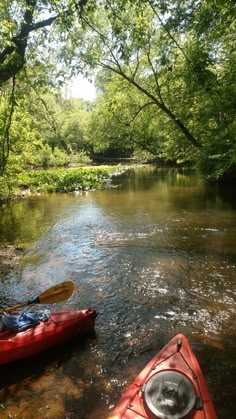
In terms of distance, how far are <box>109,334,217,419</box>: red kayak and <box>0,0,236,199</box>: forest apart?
505 centimetres

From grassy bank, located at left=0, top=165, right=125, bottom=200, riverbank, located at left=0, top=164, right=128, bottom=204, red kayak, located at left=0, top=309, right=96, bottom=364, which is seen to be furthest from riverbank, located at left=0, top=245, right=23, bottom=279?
grassy bank, located at left=0, top=165, right=125, bottom=200

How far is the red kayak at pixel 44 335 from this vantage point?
4.14 metres

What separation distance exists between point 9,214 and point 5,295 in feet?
26.3

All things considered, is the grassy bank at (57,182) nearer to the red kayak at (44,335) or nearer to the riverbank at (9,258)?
the riverbank at (9,258)

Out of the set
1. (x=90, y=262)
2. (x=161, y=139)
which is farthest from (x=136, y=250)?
(x=161, y=139)

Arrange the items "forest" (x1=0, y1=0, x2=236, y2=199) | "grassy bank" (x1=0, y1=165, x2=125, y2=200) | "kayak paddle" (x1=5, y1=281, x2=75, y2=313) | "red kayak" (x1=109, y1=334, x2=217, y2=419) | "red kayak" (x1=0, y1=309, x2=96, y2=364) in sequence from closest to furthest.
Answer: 1. "red kayak" (x1=109, y1=334, x2=217, y2=419)
2. "red kayak" (x1=0, y1=309, x2=96, y2=364)
3. "kayak paddle" (x1=5, y1=281, x2=75, y2=313)
4. "forest" (x1=0, y1=0, x2=236, y2=199)
5. "grassy bank" (x1=0, y1=165, x2=125, y2=200)

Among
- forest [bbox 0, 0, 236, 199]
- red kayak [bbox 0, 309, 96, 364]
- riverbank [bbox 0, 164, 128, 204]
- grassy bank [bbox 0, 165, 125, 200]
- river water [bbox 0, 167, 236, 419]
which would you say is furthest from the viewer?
grassy bank [bbox 0, 165, 125, 200]

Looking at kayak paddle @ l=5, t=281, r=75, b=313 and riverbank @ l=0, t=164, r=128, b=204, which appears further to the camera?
riverbank @ l=0, t=164, r=128, b=204

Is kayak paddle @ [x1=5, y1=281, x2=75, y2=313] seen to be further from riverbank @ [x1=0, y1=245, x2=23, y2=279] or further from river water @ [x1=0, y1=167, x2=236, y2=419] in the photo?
riverbank @ [x1=0, y1=245, x2=23, y2=279]

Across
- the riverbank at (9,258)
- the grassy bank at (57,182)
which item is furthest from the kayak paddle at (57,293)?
the grassy bank at (57,182)

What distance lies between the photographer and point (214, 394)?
3635 millimetres

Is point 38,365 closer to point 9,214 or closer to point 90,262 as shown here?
point 90,262

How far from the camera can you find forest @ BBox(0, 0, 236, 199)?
22.7ft

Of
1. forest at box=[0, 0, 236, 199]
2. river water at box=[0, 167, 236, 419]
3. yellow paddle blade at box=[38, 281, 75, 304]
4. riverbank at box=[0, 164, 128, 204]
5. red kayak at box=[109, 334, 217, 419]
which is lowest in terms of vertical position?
river water at box=[0, 167, 236, 419]
